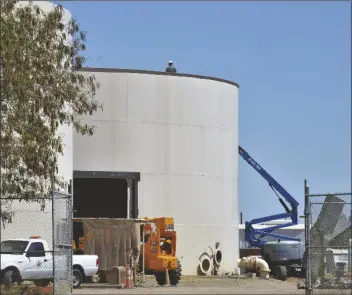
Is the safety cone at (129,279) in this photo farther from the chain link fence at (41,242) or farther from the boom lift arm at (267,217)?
the boom lift arm at (267,217)

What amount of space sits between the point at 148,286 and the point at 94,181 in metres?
18.1

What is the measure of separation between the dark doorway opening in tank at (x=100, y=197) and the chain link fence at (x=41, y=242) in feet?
43.5

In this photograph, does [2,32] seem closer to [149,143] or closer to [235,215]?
[149,143]

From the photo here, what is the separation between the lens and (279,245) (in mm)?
54969

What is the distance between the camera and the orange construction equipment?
39.2 metres

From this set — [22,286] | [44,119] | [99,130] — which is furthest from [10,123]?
[99,130]

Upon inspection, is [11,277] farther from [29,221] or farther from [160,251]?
[160,251]

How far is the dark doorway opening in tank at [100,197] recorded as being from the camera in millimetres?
55156

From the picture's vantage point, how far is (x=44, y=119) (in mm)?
25312

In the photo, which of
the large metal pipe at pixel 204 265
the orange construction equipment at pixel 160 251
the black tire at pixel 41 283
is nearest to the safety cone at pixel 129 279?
the orange construction equipment at pixel 160 251

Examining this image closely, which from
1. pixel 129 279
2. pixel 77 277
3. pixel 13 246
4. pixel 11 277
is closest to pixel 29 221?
pixel 77 277

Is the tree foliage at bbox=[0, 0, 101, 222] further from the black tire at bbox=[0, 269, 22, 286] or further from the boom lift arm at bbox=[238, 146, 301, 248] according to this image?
the boom lift arm at bbox=[238, 146, 301, 248]

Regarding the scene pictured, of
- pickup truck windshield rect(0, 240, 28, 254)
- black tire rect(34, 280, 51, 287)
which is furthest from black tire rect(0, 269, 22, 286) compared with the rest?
pickup truck windshield rect(0, 240, 28, 254)

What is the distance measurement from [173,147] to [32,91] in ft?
99.4
